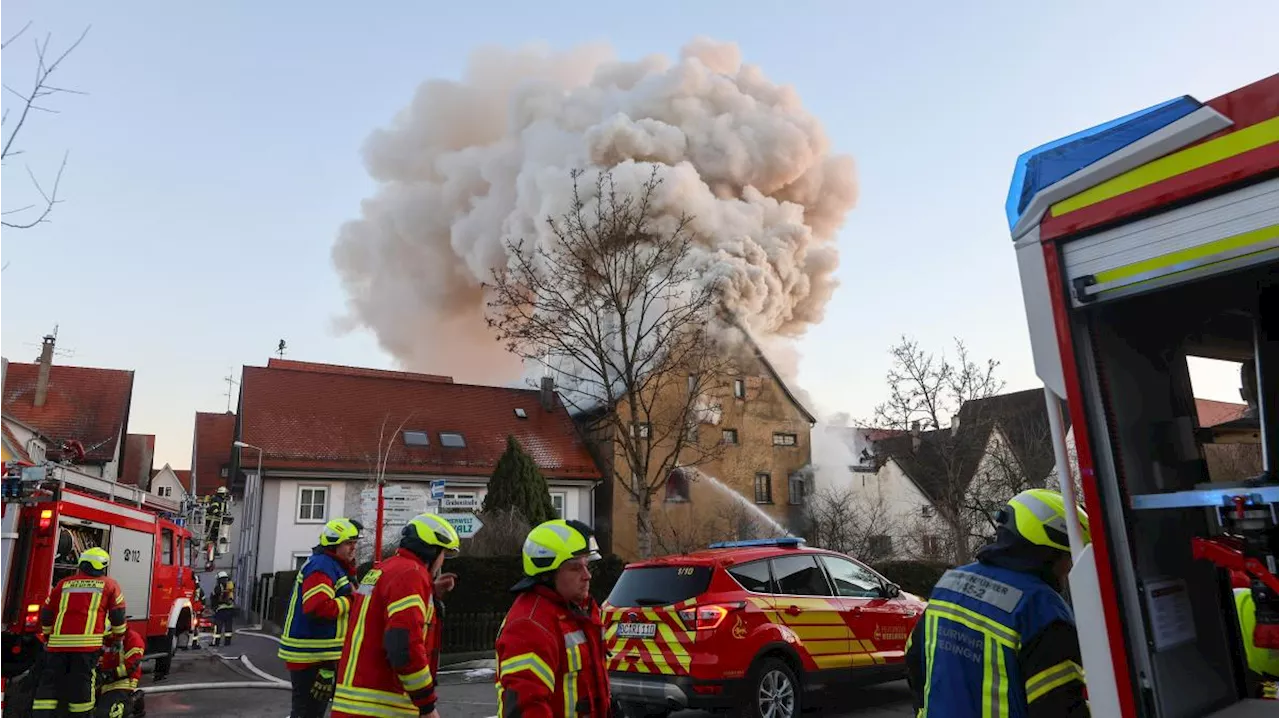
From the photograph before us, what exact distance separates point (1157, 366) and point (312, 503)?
2612cm

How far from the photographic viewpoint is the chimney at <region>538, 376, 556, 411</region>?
3272 cm

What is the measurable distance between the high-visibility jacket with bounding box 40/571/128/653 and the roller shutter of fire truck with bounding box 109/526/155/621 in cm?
314

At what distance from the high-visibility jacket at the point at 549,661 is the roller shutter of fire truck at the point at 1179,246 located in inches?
76.5

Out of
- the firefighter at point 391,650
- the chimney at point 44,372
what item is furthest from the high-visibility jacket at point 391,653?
the chimney at point 44,372

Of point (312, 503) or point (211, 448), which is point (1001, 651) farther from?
point (211, 448)

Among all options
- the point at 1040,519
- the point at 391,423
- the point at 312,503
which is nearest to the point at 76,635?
the point at 1040,519

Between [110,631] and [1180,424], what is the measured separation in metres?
7.19

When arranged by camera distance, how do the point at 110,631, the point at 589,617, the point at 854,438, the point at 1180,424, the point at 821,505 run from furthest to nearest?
the point at 854,438 < the point at 821,505 < the point at 110,631 < the point at 589,617 < the point at 1180,424

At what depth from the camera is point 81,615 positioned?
616cm

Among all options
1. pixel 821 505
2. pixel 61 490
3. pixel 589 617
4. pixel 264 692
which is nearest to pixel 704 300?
pixel 821 505

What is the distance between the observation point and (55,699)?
19.5 ft

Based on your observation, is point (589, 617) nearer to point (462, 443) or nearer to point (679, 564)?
point (679, 564)

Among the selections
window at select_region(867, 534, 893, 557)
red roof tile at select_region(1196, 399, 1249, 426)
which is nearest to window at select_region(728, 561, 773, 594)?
red roof tile at select_region(1196, 399, 1249, 426)

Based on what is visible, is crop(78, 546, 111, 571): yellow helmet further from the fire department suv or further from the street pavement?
the fire department suv
